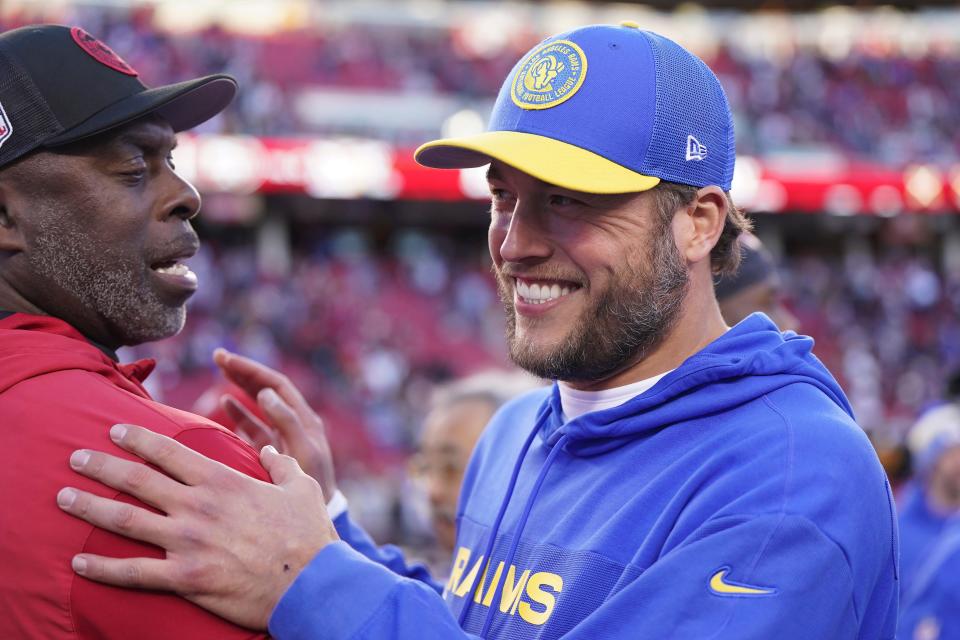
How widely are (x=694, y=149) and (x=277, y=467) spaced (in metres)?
1.04

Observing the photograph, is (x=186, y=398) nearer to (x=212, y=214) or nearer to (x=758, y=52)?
(x=212, y=214)

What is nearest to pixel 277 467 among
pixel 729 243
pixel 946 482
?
pixel 729 243

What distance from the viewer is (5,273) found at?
6.91ft

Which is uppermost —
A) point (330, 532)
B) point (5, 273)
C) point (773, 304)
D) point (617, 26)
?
point (617, 26)

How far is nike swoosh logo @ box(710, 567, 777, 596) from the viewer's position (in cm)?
177

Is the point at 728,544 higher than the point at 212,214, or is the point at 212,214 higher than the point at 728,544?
the point at 728,544

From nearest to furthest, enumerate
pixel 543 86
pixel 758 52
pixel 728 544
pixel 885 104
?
pixel 728 544
pixel 543 86
pixel 885 104
pixel 758 52

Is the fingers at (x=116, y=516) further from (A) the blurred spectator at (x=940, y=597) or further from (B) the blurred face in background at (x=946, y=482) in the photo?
(B) the blurred face in background at (x=946, y=482)

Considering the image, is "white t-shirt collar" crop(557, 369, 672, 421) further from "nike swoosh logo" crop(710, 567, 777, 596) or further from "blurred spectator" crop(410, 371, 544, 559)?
"blurred spectator" crop(410, 371, 544, 559)

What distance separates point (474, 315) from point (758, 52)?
46.8 ft

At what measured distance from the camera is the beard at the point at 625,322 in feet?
7.35

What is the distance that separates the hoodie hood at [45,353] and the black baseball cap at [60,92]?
307mm

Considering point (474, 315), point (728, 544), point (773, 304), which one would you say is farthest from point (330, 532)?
point (474, 315)

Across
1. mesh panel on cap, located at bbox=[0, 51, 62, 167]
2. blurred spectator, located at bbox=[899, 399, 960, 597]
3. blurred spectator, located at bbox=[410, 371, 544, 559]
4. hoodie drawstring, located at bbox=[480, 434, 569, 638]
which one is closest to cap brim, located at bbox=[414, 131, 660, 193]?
hoodie drawstring, located at bbox=[480, 434, 569, 638]
